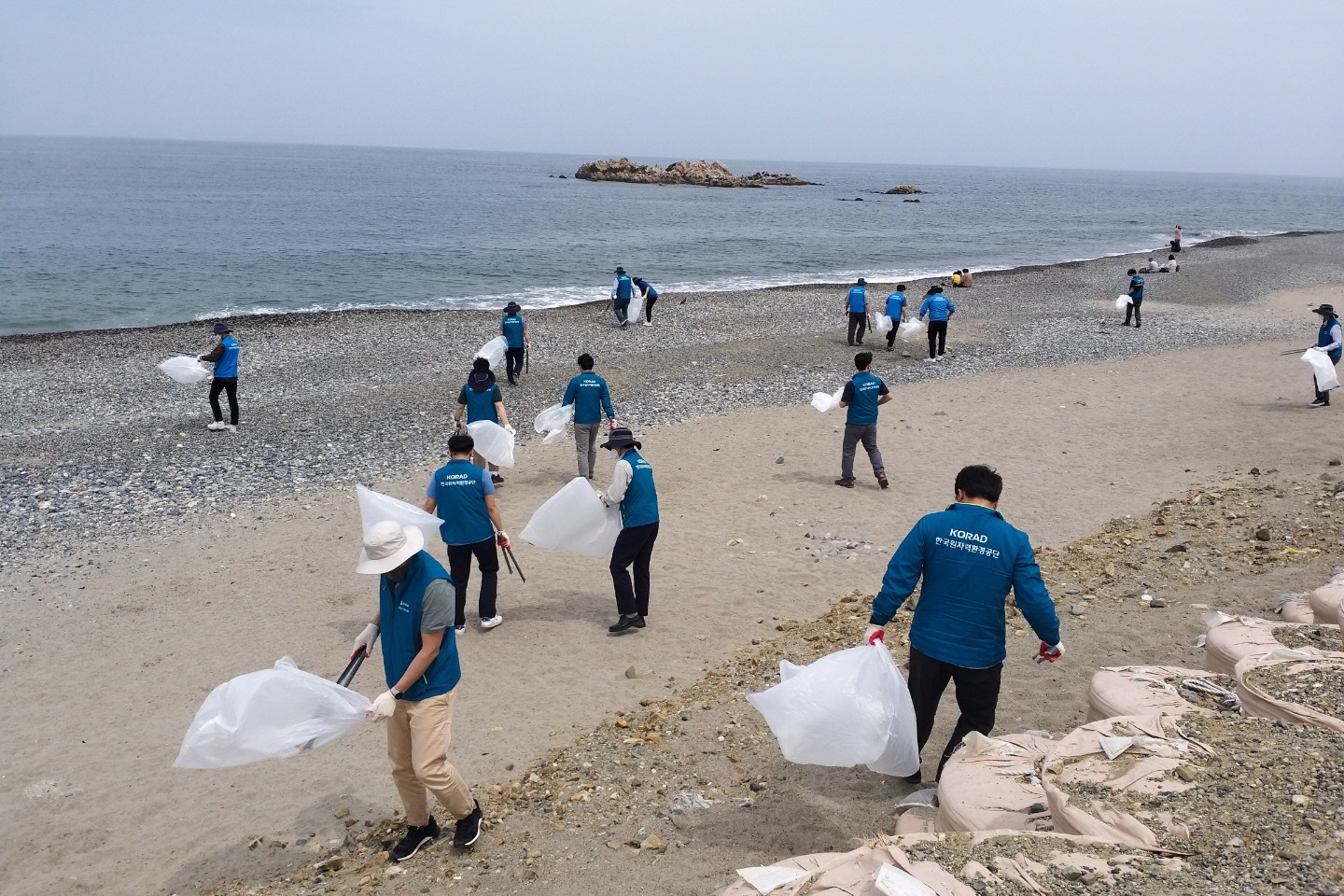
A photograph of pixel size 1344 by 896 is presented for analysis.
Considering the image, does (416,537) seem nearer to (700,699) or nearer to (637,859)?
(637,859)

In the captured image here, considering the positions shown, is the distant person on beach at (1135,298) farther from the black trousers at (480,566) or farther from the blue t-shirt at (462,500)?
the blue t-shirt at (462,500)

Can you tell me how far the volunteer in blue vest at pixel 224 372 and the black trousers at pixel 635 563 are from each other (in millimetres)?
8951

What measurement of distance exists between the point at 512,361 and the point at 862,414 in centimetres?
876

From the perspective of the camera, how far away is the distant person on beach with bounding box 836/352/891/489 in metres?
11.0

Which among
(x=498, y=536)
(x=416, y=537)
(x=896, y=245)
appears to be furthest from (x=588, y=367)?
(x=896, y=245)

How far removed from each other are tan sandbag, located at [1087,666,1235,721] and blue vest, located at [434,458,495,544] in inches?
170

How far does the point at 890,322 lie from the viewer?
20.6m

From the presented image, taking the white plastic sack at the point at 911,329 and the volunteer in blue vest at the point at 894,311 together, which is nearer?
the volunteer in blue vest at the point at 894,311

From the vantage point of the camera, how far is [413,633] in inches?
179

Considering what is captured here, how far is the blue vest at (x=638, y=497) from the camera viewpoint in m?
7.22

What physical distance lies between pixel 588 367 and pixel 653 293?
15.1 metres

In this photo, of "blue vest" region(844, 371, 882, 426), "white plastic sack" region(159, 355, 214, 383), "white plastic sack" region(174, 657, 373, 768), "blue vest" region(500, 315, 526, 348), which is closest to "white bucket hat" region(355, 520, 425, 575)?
"white plastic sack" region(174, 657, 373, 768)

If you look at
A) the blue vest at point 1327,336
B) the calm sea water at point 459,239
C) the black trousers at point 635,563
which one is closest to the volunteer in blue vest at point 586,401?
the black trousers at point 635,563

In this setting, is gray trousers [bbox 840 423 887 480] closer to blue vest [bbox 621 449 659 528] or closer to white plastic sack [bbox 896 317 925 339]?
blue vest [bbox 621 449 659 528]
